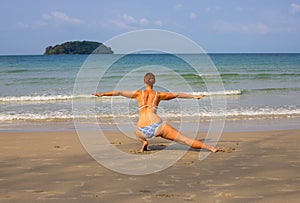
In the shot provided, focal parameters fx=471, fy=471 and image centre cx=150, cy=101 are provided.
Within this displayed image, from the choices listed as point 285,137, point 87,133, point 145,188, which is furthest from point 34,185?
point 285,137

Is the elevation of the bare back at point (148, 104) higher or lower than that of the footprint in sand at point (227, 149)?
higher

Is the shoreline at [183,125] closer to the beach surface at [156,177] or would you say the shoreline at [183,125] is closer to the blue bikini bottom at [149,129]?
the beach surface at [156,177]

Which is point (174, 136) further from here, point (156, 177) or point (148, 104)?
point (156, 177)

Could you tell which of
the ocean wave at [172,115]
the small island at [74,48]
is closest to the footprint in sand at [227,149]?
the ocean wave at [172,115]

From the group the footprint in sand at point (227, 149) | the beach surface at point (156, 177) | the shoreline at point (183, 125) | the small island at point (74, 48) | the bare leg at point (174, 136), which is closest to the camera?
the beach surface at point (156, 177)

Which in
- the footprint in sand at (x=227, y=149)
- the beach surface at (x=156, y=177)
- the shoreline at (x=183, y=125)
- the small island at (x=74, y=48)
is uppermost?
the small island at (x=74, y=48)

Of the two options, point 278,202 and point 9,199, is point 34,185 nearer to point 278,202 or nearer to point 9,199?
point 9,199

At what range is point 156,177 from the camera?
245 inches

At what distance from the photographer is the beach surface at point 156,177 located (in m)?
5.28

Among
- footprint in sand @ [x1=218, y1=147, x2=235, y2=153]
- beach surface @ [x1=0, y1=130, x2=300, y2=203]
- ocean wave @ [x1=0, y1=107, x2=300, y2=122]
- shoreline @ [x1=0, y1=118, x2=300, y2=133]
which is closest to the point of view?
beach surface @ [x1=0, y1=130, x2=300, y2=203]

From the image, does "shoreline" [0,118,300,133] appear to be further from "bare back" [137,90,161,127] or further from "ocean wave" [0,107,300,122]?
"bare back" [137,90,161,127]

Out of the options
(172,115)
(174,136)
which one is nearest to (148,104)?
(174,136)

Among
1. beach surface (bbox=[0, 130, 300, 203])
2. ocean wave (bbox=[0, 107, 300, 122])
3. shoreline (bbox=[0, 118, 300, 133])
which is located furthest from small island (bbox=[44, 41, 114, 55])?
beach surface (bbox=[0, 130, 300, 203])

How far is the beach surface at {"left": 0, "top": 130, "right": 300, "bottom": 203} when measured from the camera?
17.3ft
